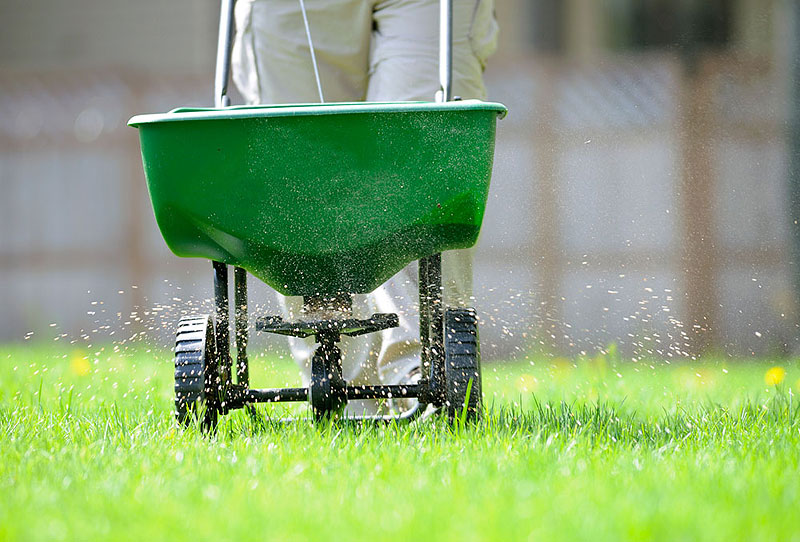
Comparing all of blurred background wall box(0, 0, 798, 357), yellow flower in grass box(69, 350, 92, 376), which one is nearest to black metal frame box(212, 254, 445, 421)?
yellow flower in grass box(69, 350, 92, 376)

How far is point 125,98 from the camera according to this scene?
16.8 feet

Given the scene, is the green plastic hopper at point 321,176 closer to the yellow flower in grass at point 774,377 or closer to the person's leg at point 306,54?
the person's leg at point 306,54

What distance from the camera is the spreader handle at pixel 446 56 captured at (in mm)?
2105

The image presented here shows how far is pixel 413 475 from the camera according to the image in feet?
5.08

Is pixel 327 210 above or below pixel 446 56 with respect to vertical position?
below

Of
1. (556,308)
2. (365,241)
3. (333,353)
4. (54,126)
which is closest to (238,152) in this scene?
(365,241)

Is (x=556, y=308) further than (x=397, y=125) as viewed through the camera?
Yes

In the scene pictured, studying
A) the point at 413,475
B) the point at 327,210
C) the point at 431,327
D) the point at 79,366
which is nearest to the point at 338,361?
the point at 431,327

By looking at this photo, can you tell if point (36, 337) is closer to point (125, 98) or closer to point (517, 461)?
point (125, 98)

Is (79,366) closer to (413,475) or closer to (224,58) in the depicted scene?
(224,58)

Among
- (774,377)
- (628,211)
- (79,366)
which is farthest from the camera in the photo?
(628,211)

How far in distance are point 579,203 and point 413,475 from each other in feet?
11.2

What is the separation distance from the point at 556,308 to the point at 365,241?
9.07 feet

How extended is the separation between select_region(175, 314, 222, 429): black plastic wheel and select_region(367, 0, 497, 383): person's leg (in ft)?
1.37
